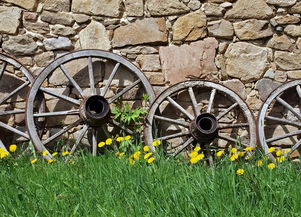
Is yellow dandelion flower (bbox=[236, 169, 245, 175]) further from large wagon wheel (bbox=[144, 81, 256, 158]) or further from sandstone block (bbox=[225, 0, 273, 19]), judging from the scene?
sandstone block (bbox=[225, 0, 273, 19])

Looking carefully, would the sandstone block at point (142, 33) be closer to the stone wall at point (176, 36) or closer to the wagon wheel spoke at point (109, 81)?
the stone wall at point (176, 36)

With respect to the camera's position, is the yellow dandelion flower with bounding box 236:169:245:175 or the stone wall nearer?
the yellow dandelion flower with bounding box 236:169:245:175

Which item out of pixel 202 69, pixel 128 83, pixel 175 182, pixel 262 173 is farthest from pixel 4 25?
pixel 262 173

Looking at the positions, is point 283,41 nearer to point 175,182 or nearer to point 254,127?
point 254,127

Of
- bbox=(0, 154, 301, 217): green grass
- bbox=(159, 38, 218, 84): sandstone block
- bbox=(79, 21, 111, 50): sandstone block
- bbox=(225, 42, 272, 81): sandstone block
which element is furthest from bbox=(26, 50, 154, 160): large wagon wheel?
bbox=(0, 154, 301, 217): green grass

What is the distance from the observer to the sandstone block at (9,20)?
4113 millimetres

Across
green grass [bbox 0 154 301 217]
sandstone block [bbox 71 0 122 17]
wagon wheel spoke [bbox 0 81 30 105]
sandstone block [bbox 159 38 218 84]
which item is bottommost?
green grass [bbox 0 154 301 217]

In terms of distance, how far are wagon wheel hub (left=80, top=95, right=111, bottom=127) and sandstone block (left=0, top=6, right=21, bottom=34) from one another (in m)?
1.06

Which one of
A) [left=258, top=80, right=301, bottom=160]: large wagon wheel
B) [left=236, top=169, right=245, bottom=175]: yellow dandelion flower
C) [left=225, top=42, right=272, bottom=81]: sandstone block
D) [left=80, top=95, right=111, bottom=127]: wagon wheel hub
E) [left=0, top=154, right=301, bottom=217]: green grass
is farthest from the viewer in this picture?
[left=225, top=42, right=272, bottom=81]: sandstone block

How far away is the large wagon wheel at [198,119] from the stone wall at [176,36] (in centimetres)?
16

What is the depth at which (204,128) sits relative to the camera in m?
4.02

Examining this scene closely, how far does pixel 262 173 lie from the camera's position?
245 cm

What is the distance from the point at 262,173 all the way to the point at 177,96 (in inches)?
77.0

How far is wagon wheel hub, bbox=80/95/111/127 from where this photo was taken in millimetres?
3838
